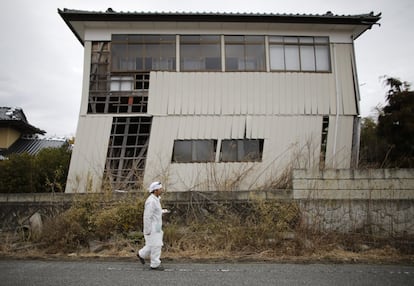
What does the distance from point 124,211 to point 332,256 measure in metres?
5.29

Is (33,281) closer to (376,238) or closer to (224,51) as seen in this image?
(376,238)

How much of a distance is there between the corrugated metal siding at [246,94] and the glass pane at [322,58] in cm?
54

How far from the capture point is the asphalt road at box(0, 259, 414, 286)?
18.0 ft

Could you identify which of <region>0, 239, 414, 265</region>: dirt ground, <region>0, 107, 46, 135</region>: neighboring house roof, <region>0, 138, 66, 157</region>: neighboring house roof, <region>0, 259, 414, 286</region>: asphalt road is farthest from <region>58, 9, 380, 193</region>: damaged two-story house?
<region>0, 107, 46, 135</region>: neighboring house roof

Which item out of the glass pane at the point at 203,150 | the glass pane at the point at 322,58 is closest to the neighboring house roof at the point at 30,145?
the glass pane at the point at 203,150

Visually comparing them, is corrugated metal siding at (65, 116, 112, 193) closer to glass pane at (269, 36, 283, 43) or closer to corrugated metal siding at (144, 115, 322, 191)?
corrugated metal siding at (144, 115, 322, 191)

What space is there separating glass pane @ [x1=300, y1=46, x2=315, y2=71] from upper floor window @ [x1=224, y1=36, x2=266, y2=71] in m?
1.70

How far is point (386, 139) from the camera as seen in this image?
46.2 ft

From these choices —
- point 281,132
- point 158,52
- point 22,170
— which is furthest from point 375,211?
point 22,170

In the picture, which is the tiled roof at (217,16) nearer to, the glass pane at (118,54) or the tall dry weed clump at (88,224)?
the glass pane at (118,54)

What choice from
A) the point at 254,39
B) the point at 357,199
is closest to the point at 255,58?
the point at 254,39

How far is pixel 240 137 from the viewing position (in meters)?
13.4

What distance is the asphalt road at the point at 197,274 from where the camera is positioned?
18.0ft

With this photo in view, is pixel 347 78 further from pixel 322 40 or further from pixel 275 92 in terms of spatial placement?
pixel 275 92
